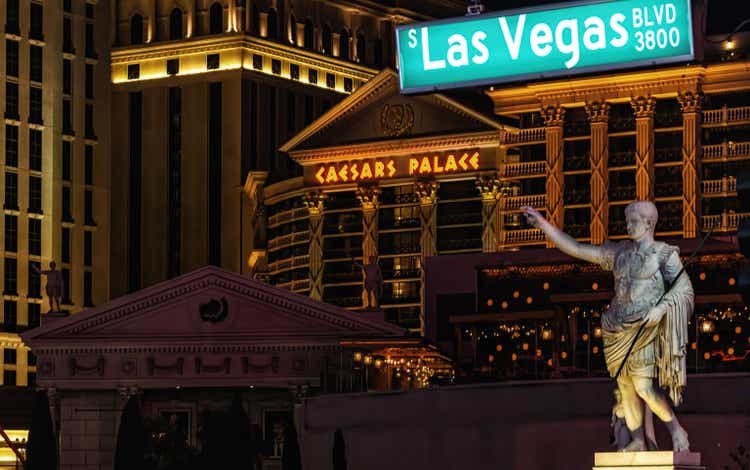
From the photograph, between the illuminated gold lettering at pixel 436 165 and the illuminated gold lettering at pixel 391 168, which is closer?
the illuminated gold lettering at pixel 436 165

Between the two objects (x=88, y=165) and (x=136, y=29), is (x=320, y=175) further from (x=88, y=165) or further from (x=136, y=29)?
(x=136, y=29)

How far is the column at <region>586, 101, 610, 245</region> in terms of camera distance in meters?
92.8

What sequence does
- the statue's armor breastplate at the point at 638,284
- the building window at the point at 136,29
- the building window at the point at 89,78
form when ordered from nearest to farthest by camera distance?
the statue's armor breastplate at the point at 638,284 < the building window at the point at 89,78 < the building window at the point at 136,29

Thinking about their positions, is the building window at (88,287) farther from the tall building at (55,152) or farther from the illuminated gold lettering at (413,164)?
the illuminated gold lettering at (413,164)

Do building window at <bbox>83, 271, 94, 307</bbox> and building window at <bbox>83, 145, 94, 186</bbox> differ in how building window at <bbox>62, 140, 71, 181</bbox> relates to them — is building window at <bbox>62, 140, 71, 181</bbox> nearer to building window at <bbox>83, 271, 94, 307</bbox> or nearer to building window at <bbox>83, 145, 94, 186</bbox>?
building window at <bbox>83, 145, 94, 186</bbox>

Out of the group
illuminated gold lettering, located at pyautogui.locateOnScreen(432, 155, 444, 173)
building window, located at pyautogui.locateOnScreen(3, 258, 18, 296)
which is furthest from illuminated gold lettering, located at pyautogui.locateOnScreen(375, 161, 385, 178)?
building window, located at pyautogui.locateOnScreen(3, 258, 18, 296)

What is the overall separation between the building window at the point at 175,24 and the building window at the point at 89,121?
679 cm

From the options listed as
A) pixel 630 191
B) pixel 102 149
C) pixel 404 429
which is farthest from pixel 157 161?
pixel 404 429

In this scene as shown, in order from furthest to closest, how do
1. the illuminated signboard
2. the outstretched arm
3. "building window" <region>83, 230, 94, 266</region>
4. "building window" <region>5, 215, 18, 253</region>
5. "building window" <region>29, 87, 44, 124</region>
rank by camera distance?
"building window" <region>83, 230, 94, 266</region> → "building window" <region>29, 87, 44, 124</region> → "building window" <region>5, 215, 18, 253</region> → the illuminated signboard → the outstretched arm

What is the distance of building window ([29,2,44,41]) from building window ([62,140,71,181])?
22.2ft

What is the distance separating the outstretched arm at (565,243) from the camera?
26.7 metres

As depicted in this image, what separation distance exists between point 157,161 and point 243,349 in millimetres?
51309

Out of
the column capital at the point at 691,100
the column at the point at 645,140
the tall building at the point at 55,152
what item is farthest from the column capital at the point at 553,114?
the tall building at the point at 55,152

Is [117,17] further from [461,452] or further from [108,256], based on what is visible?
[461,452]
